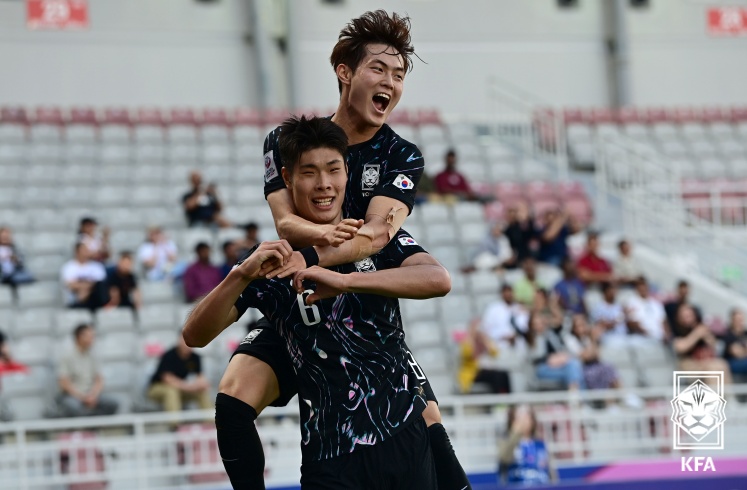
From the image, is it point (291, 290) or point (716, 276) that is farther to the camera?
point (716, 276)

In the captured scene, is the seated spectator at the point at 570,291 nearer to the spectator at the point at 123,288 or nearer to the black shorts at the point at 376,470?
the spectator at the point at 123,288

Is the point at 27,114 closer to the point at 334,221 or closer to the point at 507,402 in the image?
the point at 507,402

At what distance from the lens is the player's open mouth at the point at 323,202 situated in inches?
169

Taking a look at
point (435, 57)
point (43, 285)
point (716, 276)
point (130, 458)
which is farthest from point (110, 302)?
point (435, 57)

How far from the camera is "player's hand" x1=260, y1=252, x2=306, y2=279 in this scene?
3994 millimetres

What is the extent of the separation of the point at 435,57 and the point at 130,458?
12097 millimetres

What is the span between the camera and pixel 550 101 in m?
21.7

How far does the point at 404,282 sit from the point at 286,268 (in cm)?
39

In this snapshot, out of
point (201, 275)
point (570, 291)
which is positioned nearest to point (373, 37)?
point (201, 275)

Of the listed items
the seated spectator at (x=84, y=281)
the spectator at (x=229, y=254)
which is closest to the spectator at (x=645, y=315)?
the spectator at (x=229, y=254)

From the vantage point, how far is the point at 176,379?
10906mm

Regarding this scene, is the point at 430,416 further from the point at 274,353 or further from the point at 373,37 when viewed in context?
the point at 373,37

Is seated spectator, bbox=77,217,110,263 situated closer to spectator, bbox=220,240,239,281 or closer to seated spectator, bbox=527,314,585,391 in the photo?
spectator, bbox=220,240,239,281

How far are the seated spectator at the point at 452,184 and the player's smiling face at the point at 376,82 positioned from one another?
10.4m
